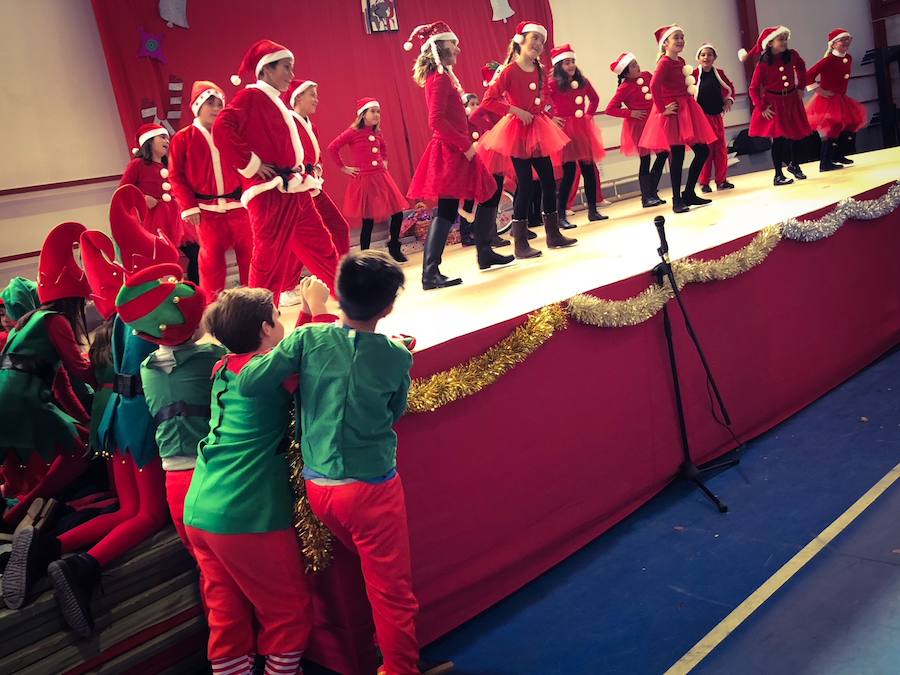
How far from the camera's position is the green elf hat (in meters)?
2.12

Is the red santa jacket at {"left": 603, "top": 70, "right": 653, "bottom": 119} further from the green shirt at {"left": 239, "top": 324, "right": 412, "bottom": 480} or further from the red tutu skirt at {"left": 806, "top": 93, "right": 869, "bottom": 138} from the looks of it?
the green shirt at {"left": 239, "top": 324, "right": 412, "bottom": 480}

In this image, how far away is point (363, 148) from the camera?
567 centimetres

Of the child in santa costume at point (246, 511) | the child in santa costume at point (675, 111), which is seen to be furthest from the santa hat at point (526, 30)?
the child in santa costume at point (246, 511)

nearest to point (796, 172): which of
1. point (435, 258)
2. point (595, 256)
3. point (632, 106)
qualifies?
point (632, 106)

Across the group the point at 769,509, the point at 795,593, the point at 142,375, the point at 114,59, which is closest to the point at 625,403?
the point at 769,509

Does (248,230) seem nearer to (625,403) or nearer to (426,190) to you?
(426,190)

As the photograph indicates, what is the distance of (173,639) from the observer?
236 cm

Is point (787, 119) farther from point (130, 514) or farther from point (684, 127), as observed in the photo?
point (130, 514)

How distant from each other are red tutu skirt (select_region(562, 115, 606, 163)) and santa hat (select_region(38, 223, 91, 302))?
3.75 m

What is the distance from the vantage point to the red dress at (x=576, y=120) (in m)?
5.67

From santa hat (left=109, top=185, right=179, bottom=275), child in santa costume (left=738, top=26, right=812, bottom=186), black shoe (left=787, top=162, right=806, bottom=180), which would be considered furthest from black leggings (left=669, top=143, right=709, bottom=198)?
santa hat (left=109, top=185, right=179, bottom=275)

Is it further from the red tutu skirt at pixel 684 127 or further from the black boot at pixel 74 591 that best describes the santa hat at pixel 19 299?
the red tutu skirt at pixel 684 127

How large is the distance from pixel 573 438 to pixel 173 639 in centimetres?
145

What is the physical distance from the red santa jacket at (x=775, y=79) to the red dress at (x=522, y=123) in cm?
233
